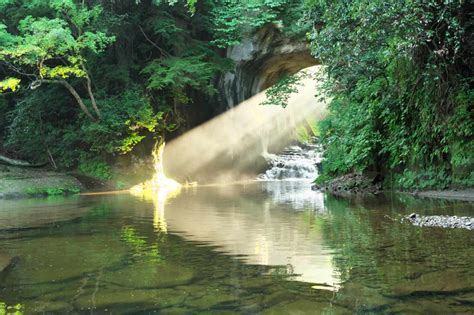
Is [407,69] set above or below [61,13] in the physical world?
below

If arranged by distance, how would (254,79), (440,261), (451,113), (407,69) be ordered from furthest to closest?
1. (254,79)
2. (407,69)
3. (451,113)
4. (440,261)

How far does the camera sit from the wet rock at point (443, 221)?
6871mm

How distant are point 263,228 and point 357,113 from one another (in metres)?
9.51

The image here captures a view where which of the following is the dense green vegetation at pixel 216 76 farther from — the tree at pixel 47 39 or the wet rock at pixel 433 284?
the wet rock at pixel 433 284

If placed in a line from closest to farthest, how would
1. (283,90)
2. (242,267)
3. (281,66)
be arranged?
(242,267)
(283,90)
(281,66)

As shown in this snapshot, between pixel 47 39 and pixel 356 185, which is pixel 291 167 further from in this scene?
pixel 47 39

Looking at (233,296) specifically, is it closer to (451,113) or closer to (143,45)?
(451,113)

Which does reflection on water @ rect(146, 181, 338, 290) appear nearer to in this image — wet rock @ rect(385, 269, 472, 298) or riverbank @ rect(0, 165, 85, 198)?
wet rock @ rect(385, 269, 472, 298)

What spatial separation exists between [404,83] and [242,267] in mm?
10028

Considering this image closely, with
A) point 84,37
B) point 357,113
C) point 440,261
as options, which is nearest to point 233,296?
point 440,261

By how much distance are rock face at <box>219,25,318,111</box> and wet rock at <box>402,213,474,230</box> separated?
775 inches

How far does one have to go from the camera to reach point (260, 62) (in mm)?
28703

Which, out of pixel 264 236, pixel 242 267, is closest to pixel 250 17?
pixel 264 236

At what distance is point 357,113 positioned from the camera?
16.1 m
